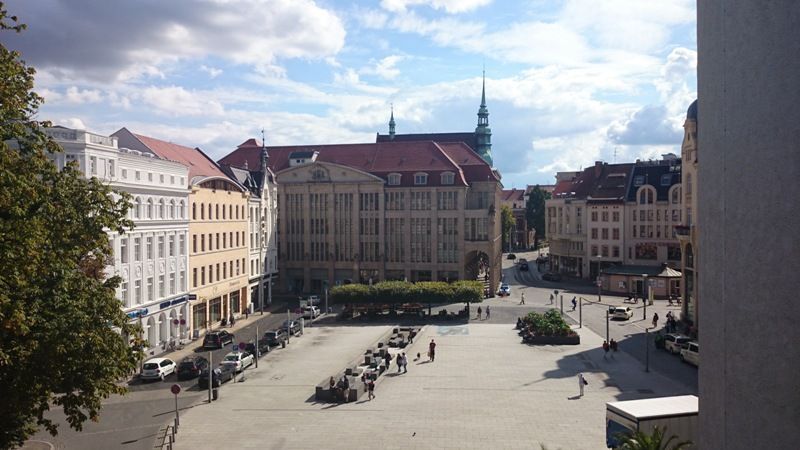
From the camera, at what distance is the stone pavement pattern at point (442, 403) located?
28.0 metres

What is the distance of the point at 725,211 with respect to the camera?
1516 centimetres

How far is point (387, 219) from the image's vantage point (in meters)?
84.7

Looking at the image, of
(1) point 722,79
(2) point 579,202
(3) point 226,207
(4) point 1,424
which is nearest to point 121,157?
(3) point 226,207

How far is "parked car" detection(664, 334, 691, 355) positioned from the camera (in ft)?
149

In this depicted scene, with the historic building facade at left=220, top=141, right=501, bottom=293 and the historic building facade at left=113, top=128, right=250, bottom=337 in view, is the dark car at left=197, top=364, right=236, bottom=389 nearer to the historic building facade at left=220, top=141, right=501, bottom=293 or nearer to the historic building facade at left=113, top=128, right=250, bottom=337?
the historic building facade at left=113, top=128, right=250, bottom=337

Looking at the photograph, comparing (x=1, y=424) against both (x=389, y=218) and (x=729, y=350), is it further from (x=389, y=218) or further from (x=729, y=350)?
(x=389, y=218)

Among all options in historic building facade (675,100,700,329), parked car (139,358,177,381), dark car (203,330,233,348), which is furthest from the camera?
historic building facade (675,100,700,329)

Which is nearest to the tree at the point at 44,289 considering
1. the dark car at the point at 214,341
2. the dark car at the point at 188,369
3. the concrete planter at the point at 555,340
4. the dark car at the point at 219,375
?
the dark car at the point at 219,375

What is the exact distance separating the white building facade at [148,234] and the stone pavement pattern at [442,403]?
34.6 feet

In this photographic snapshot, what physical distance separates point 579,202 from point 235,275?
180ft

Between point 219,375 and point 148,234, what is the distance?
15.8 m

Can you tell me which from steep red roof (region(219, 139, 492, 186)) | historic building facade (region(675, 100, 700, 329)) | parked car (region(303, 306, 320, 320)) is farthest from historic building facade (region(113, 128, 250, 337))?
historic building facade (region(675, 100, 700, 329))

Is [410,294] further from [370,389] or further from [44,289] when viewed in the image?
[44,289]

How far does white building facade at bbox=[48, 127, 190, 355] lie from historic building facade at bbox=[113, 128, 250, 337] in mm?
2029
